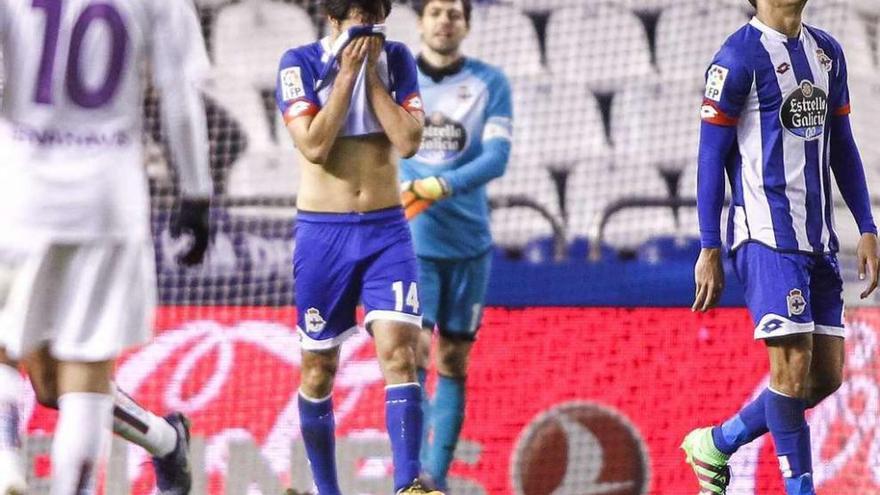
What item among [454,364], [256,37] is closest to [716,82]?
[454,364]

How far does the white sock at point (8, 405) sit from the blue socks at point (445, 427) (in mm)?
2607

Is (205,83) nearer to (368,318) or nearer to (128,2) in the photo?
(368,318)

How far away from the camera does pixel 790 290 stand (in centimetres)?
502

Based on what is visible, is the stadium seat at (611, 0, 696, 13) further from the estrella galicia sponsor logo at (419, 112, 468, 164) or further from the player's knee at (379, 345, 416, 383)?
the player's knee at (379, 345, 416, 383)

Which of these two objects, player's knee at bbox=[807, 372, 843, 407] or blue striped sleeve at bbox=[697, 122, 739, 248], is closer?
blue striped sleeve at bbox=[697, 122, 739, 248]

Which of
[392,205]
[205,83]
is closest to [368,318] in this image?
[392,205]

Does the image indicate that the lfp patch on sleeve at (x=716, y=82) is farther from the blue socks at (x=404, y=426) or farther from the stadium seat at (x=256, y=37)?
the stadium seat at (x=256, y=37)

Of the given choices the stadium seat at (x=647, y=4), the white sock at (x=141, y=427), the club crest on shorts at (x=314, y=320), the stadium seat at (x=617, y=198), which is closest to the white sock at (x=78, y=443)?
the white sock at (x=141, y=427)

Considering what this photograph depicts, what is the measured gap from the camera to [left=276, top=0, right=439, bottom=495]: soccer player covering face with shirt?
530 centimetres

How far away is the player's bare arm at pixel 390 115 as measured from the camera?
17.5ft

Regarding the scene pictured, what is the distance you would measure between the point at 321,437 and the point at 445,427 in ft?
3.25

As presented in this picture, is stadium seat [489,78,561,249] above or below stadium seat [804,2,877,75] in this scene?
below

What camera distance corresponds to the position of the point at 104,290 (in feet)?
13.3

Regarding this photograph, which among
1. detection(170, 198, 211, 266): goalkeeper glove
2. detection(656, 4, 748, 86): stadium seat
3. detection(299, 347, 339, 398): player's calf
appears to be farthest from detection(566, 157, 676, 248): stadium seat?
detection(170, 198, 211, 266): goalkeeper glove
